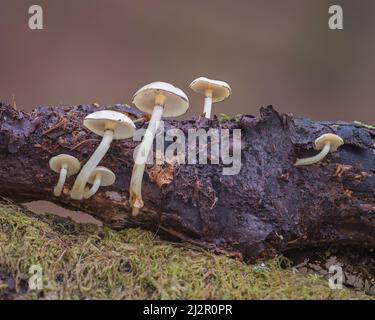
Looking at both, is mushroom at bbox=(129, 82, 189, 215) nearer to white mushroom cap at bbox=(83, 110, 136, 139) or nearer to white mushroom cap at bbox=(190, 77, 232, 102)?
white mushroom cap at bbox=(83, 110, 136, 139)

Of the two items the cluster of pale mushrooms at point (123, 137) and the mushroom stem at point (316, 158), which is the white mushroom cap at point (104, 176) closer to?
the cluster of pale mushrooms at point (123, 137)

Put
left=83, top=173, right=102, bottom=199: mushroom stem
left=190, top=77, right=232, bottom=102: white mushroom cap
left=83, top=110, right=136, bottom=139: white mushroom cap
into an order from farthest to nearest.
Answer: left=190, top=77, right=232, bottom=102: white mushroom cap, left=83, top=173, right=102, bottom=199: mushroom stem, left=83, top=110, right=136, bottom=139: white mushroom cap


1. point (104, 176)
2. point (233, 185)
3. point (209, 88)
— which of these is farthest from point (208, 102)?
point (104, 176)

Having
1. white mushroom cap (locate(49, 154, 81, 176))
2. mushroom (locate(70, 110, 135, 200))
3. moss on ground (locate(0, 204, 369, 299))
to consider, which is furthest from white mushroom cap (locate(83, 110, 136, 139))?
moss on ground (locate(0, 204, 369, 299))

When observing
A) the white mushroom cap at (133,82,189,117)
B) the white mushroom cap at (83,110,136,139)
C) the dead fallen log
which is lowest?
the dead fallen log

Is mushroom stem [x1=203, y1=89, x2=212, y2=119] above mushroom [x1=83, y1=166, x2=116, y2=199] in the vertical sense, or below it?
above

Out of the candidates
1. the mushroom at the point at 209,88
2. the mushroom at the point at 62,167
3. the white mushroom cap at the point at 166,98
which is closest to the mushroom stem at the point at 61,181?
the mushroom at the point at 62,167

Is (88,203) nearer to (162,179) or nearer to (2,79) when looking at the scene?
(162,179)
